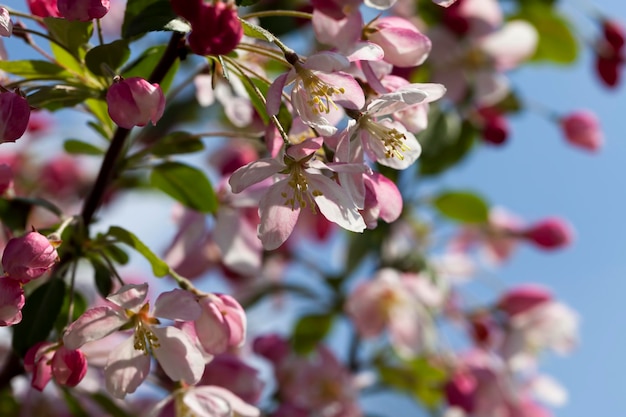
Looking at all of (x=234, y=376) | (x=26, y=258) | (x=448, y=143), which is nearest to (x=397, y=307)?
(x=448, y=143)

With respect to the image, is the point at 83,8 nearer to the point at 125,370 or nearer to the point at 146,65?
the point at 146,65

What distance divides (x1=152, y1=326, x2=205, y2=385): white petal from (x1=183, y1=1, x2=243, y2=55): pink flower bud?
→ 36cm

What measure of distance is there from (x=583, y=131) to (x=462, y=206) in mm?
396

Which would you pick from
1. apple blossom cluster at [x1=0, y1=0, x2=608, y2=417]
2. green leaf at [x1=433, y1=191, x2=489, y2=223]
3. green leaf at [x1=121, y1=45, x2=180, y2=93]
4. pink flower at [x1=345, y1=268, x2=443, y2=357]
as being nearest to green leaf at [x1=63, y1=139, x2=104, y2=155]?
apple blossom cluster at [x1=0, y1=0, x2=608, y2=417]

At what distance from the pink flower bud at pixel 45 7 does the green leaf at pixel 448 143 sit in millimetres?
1304

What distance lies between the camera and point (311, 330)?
7.97ft

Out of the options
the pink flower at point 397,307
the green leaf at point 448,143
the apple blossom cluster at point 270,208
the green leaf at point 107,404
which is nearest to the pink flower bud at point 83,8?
the apple blossom cluster at point 270,208

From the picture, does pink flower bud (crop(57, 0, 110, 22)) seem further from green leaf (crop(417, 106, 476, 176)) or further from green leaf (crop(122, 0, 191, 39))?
green leaf (crop(417, 106, 476, 176))

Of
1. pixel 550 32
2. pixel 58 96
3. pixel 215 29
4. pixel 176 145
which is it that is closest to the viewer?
pixel 215 29

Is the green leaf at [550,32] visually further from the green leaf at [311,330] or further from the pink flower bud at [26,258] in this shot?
the pink flower bud at [26,258]

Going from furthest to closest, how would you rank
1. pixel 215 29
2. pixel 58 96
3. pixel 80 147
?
pixel 80 147
pixel 58 96
pixel 215 29

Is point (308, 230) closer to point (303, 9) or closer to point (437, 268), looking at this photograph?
point (437, 268)

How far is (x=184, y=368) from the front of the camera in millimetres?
1077

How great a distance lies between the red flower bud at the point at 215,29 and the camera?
0.89 metres
